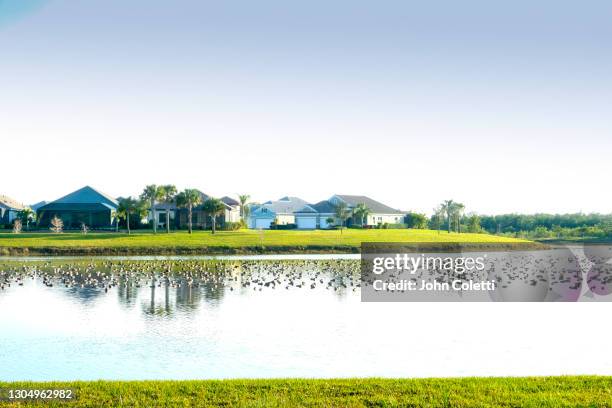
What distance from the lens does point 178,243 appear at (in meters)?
88.6

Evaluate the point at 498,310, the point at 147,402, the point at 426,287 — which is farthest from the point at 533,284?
the point at 147,402

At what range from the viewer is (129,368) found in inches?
790

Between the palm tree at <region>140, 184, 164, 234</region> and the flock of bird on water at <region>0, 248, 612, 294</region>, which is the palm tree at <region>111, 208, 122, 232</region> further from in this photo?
the flock of bird on water at <region>0, 248, 612, 294</region>

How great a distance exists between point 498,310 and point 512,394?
20.4 metres

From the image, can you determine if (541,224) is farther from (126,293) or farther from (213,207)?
(126,293)

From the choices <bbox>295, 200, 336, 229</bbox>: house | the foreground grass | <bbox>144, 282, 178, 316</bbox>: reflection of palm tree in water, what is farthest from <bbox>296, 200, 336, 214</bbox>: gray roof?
the foreground grass

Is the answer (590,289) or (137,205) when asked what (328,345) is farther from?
(137,205)

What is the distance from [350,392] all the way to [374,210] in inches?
5204

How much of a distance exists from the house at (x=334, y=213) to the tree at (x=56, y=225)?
154 feet

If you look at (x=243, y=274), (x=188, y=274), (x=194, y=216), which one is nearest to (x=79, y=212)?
(x=194, y=216)

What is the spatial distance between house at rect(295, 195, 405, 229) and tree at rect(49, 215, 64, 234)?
46854 millimetres

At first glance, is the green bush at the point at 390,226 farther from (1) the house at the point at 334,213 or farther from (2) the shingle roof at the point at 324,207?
(2) the shingle roof at the point at 324,207

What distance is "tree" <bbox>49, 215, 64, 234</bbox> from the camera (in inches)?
4048

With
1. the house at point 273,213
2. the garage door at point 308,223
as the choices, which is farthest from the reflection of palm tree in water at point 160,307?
the garage door at point 308,223
